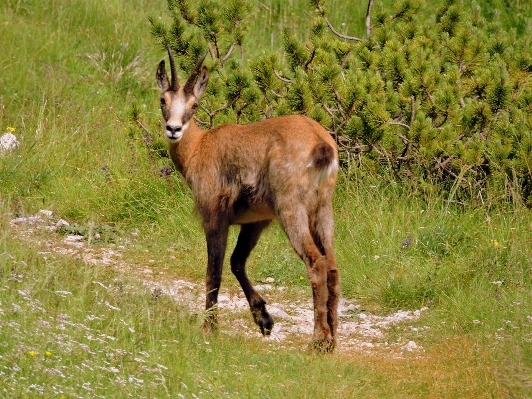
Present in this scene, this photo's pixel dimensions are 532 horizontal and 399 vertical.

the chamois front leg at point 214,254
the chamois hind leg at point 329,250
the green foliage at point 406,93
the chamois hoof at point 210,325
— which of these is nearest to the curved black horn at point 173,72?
the chamois front leg at point 214,254

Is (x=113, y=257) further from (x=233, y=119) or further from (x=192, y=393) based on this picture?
(x=192, y=393)

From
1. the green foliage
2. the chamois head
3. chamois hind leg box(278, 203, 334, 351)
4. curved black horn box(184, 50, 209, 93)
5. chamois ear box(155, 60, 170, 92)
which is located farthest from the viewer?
the green foliage

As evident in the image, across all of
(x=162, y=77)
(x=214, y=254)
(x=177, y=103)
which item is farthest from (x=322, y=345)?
(x=162, y=77)

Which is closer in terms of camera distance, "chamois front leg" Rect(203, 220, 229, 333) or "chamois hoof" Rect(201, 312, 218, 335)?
"chamois hoof" Rect(201, 312, 218, 335)

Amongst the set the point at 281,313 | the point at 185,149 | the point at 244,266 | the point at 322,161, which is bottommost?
the point at 281,313

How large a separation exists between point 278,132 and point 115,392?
2.91 metres

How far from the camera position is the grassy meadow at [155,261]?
563cm

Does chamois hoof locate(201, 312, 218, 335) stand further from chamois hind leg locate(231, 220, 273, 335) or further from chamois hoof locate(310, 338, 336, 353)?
chamois hoof locate(310, 338, 336, 353)

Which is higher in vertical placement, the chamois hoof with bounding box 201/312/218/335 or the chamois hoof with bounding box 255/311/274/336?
the chamois hoof with bounding box 201/312/218/335

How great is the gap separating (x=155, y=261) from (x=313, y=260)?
278cm

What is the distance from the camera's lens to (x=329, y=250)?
736 centimetres

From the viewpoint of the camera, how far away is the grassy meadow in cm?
563

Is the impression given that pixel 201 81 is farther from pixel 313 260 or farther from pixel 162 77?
pixel 313 260

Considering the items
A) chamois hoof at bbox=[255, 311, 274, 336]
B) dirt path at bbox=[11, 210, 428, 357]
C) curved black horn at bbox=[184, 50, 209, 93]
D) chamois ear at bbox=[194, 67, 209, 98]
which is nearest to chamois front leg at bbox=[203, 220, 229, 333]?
dirt path at bbox=[11, 210, 428, 357]
